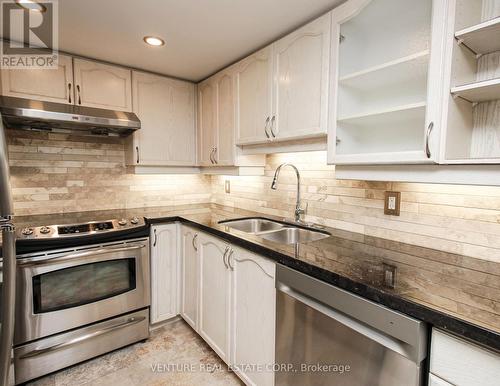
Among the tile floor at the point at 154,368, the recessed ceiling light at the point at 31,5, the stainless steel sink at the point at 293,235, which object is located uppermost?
the recessed ceiling light at the point at 31,5

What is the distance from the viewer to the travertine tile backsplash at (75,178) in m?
2.08

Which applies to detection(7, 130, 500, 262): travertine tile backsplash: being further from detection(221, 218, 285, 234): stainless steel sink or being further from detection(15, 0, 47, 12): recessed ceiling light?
detection(15, 0, 47, 12): recessed ceiling light

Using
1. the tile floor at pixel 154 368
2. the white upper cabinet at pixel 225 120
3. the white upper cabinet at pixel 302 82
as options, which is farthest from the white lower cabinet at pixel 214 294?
the white upper cabinet at pixel 302 82

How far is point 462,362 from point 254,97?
171 cm

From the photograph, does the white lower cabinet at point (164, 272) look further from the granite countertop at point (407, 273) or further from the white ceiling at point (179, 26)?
the white ceiling at point (179, 26)

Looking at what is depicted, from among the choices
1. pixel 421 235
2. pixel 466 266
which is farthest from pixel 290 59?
pixel 466 266

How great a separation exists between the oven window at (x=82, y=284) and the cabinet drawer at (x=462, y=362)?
187 cm

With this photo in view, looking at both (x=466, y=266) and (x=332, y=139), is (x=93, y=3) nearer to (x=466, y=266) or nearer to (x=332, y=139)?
(x=332, y=139)

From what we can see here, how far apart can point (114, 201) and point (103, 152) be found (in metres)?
0.45

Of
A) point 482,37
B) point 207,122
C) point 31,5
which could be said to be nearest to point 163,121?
point 207,122

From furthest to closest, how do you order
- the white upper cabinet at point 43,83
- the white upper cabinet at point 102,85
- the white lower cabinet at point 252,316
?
the white upper cabinet at point 102,85, the white upper cabinet at point 43,83, the white lower cabinet at point 252,316

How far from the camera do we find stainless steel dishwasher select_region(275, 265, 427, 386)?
84 cm

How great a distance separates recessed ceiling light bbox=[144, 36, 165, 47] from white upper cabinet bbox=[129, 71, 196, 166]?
53 centimetres

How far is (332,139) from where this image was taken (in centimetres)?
139
